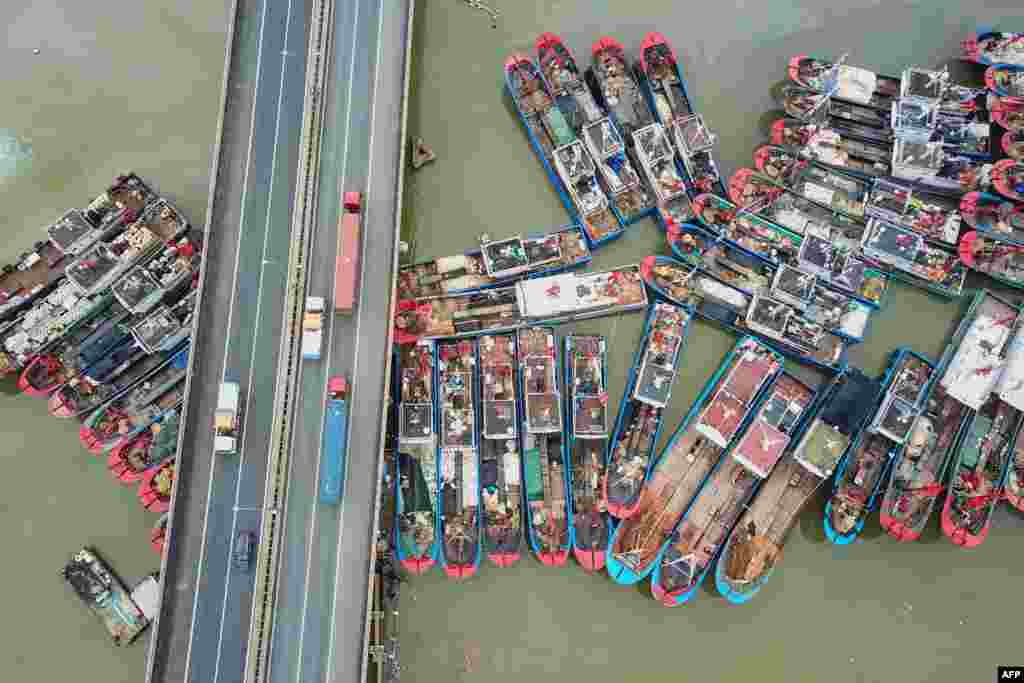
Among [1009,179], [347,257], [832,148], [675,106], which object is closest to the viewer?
[347,257]

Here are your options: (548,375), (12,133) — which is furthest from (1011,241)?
(12,133)

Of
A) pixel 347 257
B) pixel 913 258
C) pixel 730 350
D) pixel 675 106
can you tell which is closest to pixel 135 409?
pixel 347 257

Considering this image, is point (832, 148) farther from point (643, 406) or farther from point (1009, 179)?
point (643, 406)

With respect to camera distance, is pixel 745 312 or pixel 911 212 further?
pixel 911 212


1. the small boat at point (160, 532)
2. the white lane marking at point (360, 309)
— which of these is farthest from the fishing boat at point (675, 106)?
the small boat at point (160, 532)

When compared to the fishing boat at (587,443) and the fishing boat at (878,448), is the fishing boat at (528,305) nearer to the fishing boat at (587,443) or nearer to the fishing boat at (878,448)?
the fishing boat at (587,443)

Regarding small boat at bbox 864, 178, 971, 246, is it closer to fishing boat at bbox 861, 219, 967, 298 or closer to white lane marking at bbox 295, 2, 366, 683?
fishing boat at bbox 861, 219, 967, 298

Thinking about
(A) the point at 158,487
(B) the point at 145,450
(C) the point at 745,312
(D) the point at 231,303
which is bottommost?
(C) the point at 745,312

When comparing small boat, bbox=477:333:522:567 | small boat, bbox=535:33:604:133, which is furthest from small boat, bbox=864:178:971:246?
small boat, bbox=477:333:522:567
